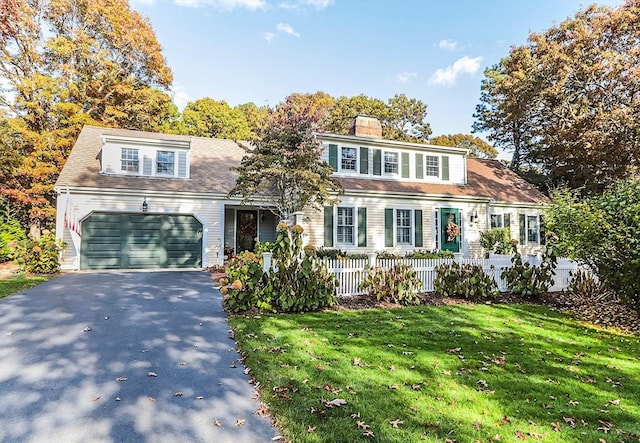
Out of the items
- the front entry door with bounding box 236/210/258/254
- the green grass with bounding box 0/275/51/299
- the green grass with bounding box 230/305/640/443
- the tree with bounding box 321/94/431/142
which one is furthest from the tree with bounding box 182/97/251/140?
the green grass with bounding box 230/305/640/443

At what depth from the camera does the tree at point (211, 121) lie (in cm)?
2900

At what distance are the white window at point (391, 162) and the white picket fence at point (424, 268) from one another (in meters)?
7.51

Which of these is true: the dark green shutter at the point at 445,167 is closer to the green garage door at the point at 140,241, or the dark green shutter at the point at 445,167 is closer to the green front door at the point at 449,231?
the green front door at the point at 449,231

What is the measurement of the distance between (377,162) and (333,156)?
215 centimetres

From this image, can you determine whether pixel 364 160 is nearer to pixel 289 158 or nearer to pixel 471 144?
pixel 289 158

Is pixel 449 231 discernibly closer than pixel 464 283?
No

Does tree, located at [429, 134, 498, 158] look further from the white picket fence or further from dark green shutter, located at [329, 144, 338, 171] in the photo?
the white picket fence

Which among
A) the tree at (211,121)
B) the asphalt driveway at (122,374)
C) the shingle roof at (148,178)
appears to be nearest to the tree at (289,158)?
the shingle roof at (148,178)

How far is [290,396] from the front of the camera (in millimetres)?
3615

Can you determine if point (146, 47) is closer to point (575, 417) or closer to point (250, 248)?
point (250, 248)

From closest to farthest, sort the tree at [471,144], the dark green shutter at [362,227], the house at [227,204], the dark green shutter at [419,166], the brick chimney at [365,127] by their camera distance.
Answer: the house at [227,204], the dark green shutter at [362,227], the dark green shutter at [419,166], the brick chimney at [365,127], the tree at [471,144]

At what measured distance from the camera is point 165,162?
46.9 ft

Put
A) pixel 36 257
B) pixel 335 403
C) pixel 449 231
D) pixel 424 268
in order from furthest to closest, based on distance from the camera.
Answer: pixel 449 231 < pixel 36 257 < pixel 424 268 < pixel 335 403

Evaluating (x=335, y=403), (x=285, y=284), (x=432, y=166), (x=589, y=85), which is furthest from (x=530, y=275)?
(x=589, y=85)
